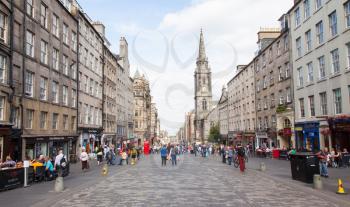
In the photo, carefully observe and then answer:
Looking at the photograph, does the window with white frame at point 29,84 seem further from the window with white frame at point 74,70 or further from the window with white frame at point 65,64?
the window with white frame at point 74,70

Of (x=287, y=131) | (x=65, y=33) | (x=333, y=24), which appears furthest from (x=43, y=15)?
(x=287, y=131)

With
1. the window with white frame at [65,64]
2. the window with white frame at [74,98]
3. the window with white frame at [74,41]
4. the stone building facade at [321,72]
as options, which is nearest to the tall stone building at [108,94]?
the window with white frame at [74,98]

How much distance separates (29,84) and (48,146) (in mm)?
6069

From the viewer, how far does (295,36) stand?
37500 mm

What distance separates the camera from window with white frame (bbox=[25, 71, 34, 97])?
26844mm

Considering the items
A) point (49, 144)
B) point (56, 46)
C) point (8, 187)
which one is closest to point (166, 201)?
point (8, 187)

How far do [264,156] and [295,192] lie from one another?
2980 centimetres

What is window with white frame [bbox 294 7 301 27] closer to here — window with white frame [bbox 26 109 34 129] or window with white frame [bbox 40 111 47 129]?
window with white frame [bbox 40 111 47 129]

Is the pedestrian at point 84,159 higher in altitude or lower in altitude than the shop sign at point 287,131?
lower

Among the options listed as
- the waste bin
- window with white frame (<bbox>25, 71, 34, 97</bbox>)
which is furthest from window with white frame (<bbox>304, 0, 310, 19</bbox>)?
window with white frame (<bbox>25, 71, 34, 97</bbox>)

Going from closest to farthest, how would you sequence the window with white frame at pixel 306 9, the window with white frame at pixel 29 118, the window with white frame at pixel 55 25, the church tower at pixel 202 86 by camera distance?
the window with white frame at pixel 29 118 → the window with white frame at pixel 55 25 → the window with white frame at pixel 306 9 → the church tower at pixel 202 86

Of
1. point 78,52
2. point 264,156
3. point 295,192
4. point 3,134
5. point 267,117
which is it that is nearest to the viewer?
point 295,192

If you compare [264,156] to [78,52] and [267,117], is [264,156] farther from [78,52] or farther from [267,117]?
[78,52]

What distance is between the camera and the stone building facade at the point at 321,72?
2758 cm
